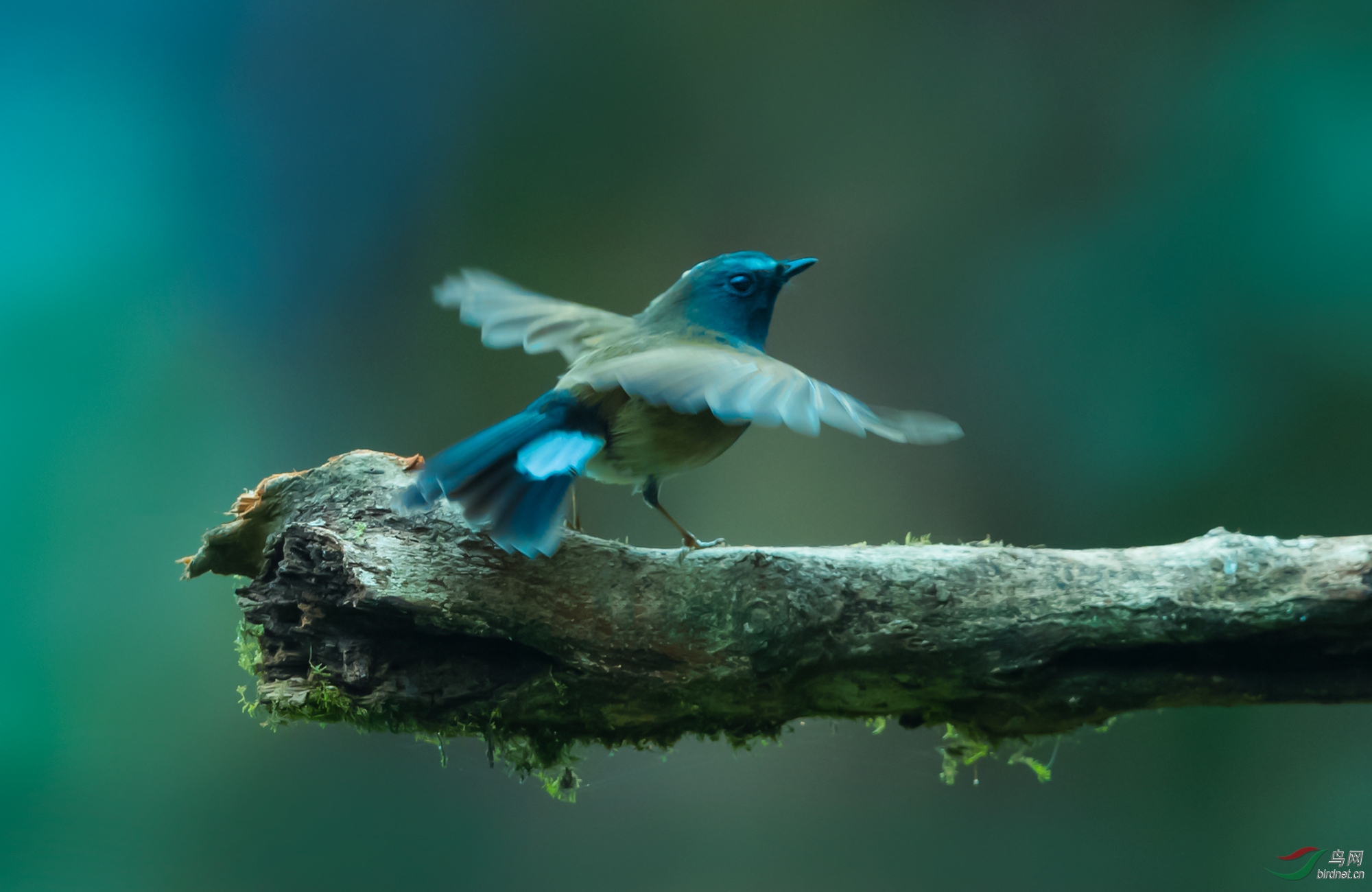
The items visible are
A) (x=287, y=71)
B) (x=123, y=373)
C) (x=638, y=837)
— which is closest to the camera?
(x=638, y=837)

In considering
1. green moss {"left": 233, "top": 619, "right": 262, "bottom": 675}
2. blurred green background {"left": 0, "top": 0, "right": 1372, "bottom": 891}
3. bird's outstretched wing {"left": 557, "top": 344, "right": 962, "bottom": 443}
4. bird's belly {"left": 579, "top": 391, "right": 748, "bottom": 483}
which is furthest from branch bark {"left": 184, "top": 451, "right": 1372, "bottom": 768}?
blurred green background {"left": 0, "top": 0, "right": 1372, "bottom": 891}

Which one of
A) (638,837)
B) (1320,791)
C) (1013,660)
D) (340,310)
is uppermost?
(340,310)

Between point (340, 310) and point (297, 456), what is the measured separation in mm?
703

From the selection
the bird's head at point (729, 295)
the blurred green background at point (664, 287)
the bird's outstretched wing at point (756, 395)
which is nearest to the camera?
the bird's outstretched wing at point (756, 395)

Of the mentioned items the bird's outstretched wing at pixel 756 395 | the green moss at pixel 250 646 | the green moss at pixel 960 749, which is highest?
the bird's outstretched wing at pixel 756 395

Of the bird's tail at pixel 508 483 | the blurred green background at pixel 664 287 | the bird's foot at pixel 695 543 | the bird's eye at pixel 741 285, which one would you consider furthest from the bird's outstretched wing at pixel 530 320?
the blurred green background at pixel 664 287

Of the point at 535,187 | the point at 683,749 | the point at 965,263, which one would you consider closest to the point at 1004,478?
the point at 965,263

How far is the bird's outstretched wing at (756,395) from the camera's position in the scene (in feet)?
4.98

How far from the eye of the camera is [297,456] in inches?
135

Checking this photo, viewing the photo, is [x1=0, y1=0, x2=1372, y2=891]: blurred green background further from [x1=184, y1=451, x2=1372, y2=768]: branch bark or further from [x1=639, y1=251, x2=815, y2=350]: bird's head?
[x1=639, y1=251, x2=815, y2=350]: bird's head

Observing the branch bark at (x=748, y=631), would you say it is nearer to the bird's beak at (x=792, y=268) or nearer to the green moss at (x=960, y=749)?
the green moss at (x=960, y=749)

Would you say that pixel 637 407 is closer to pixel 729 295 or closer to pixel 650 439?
pixel 650 439

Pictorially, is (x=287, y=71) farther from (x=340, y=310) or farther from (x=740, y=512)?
(x=740, y=512)

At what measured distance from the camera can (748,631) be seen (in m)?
1.77
